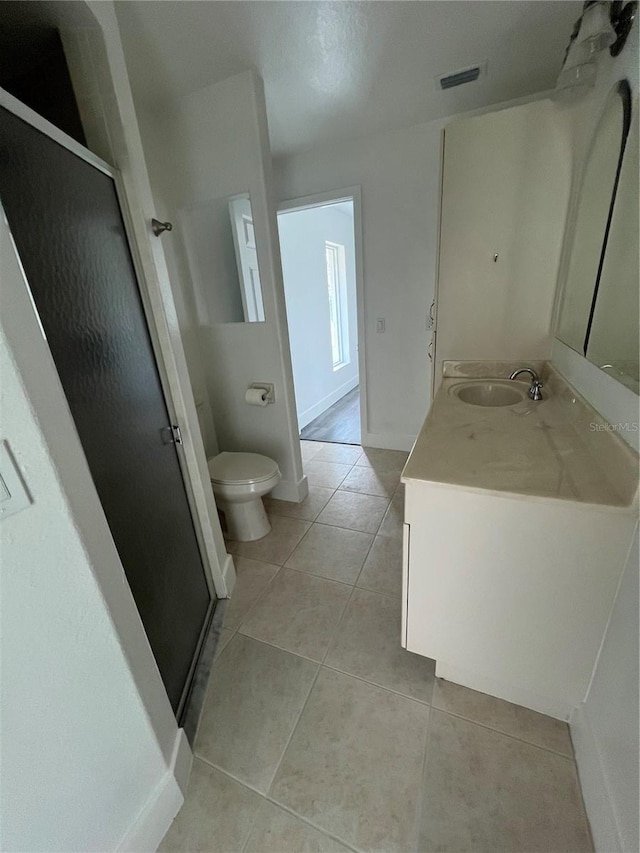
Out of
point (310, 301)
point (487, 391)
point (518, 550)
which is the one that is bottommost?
point (518, 550)

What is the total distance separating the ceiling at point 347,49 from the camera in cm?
127

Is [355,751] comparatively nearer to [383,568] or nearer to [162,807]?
[162,807]

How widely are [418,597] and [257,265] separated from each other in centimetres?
183

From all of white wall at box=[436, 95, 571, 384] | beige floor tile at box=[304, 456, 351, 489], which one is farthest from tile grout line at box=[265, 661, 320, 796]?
white wall at box=[436, 95, 571, 384]

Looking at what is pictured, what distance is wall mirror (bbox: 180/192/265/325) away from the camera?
190 cm

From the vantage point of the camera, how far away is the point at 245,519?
2.00 metres

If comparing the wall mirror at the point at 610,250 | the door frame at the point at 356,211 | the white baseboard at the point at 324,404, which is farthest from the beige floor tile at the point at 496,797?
the white baseboard at the point at 324,404

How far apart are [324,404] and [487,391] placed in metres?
2.58

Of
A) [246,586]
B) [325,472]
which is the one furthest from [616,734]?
[325,472]

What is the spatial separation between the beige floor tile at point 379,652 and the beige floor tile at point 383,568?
0.07 meters

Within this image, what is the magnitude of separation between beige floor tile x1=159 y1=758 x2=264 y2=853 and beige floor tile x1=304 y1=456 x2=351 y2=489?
169 cm

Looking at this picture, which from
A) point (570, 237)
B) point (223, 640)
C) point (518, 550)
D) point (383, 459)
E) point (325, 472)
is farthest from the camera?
point (383, 459)

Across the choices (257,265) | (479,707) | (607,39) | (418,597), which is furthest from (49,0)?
(479,707)

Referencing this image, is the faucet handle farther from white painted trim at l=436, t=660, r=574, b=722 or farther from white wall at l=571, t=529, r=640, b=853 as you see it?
white painted trim at l=436, t=660, r=574, b=722
